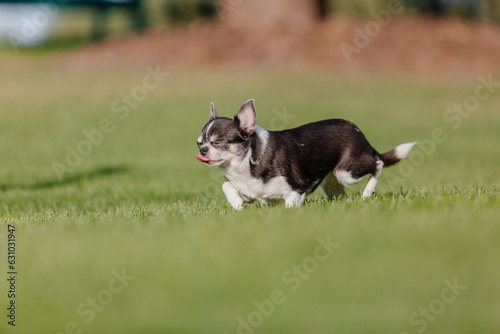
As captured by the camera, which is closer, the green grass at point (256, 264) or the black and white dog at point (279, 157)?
the green grass at point (256, 264)

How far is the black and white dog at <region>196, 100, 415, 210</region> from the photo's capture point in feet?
21.7

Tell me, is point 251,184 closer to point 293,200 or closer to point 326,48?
point 293,200

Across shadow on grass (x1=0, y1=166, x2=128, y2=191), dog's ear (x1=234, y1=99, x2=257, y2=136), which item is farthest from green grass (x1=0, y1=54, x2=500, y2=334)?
shadow on grass (x1=0, y1=166, x2=128, y2=191)

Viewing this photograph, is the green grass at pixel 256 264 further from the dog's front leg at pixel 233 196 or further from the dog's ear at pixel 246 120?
the dog's ear at pixel 246 120

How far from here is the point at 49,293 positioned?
475cm

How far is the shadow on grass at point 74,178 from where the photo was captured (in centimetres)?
1125

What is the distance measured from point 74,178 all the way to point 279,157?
6519mm

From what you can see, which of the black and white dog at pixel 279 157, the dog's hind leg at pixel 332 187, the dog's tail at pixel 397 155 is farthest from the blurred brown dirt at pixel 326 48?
the black and white dog at pixel 279 157

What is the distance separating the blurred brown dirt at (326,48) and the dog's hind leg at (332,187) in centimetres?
1849

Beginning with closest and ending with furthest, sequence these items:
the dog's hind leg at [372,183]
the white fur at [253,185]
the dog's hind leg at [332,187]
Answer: the white fur at [253,185]
the dog's hind leg at [372,183]
the dog's hind leg at [332,187]

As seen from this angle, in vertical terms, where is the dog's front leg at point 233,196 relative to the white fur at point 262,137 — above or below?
below

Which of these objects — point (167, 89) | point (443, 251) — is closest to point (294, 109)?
point (167, 89)

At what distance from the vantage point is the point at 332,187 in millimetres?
8195

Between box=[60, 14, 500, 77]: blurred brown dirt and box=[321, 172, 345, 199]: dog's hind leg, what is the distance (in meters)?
18.5
